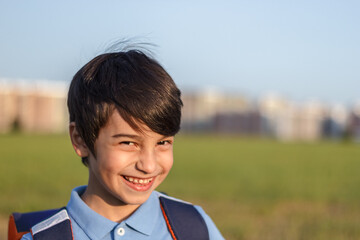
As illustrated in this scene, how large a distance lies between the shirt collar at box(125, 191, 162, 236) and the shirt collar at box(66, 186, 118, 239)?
0.16ft

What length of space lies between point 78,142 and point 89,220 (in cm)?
21

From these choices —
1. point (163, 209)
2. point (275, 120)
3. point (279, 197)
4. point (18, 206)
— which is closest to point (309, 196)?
point (279, 197)

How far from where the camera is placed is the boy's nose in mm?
1219

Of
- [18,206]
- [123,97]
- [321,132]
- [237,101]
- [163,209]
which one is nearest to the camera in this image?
[123,97]

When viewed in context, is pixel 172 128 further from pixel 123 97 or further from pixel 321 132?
pixel 321 132

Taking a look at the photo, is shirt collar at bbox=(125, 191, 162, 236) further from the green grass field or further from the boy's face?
the green grass field

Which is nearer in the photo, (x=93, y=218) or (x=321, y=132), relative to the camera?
(x=93, y=218)

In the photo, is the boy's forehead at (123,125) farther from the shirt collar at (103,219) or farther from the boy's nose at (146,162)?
the shirt collar at (103,219)

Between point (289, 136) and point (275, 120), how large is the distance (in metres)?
4.12

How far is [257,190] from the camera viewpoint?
7.34 m

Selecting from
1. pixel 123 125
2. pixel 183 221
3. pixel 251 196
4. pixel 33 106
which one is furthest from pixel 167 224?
pixel 33 106

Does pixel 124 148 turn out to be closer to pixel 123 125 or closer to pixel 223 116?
pixel 123 125

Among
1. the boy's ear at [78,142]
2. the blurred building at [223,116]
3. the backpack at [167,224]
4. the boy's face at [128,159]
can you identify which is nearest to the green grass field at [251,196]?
the backpack at [167,224]

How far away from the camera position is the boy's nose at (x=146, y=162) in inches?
48.0
